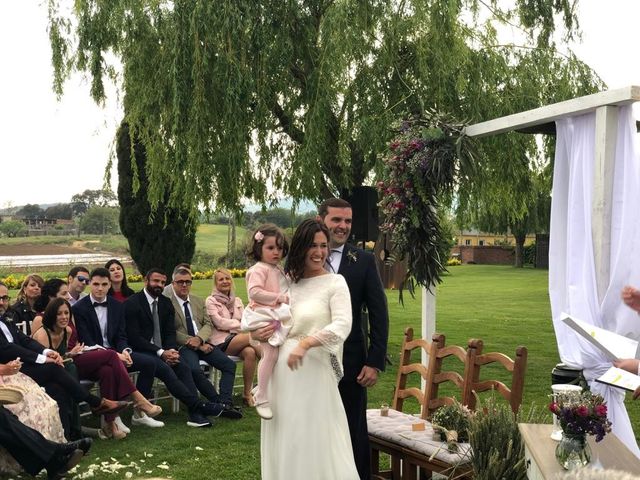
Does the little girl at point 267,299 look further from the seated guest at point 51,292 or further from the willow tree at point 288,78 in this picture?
the willow tree at point 288,78

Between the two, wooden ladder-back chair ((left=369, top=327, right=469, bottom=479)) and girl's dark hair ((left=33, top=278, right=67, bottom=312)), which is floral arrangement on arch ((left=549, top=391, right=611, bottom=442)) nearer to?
wooden ladder-back chair ((left=369, top=327, right=469, bottom=479))

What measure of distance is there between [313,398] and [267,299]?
594mm

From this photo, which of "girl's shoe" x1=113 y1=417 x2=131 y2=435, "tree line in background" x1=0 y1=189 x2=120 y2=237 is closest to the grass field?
"girl's shoe" x1=113 y1=417 x2=131 y2=435

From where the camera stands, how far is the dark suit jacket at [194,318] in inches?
331

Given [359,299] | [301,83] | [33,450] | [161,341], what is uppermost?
[301,83]

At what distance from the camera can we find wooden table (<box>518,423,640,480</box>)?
316 cm

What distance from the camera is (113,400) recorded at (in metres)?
7.24

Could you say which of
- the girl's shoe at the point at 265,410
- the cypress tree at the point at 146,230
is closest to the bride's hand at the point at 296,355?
the girl's shoe at the point at 265,410

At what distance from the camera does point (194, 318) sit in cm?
863

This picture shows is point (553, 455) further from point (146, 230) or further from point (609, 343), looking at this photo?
point (146, 230)

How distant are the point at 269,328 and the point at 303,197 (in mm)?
6486

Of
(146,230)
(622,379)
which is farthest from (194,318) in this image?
(146,230)

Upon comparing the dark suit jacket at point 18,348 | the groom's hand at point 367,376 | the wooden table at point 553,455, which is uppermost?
the groom's hand at point 367,376

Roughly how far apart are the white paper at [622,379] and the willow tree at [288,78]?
6553 millimetres
